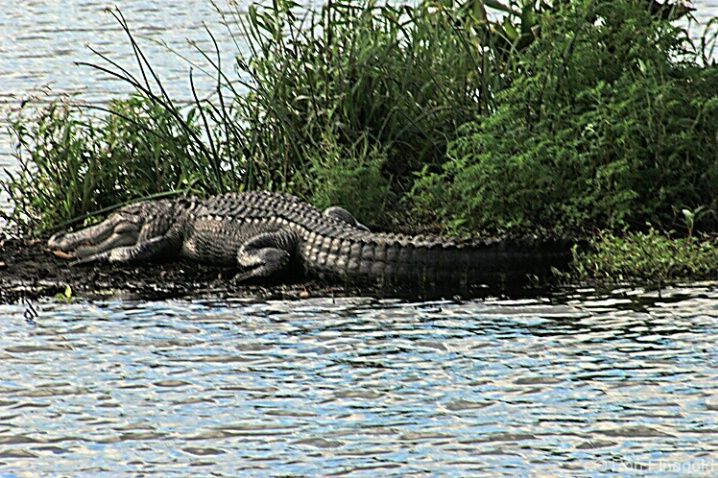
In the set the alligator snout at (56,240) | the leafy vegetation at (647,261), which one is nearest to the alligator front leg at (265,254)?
the alligator snout at (56,240)

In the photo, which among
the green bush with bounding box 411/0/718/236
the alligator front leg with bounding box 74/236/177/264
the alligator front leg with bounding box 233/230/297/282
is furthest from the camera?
the alligator front leg with bounding box 74/236/177/264

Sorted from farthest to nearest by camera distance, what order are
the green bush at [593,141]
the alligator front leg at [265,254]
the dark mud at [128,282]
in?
1. the green bush at [593,141]
2. the alligator front leg at [265,254]
3. the dark mud at [128,282]

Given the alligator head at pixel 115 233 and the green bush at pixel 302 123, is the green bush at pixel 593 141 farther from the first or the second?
the alligator head at pixel 115 233

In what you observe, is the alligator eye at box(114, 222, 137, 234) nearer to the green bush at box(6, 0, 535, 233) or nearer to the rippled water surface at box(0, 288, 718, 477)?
the green bush at box(6, 0, 535, 233)

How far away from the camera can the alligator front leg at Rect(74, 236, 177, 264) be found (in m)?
10.5

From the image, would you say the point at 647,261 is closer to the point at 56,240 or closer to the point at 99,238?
the point at 99,238

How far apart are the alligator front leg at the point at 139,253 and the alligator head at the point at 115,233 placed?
148mm

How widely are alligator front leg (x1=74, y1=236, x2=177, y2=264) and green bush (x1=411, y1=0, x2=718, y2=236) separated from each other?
6.11 feet

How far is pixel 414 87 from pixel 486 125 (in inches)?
52.7

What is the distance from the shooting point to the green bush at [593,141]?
10.1m

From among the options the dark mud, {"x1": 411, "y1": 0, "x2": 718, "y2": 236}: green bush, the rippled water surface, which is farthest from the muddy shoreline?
{"x1": 411, "y1": 0, "x2": 718, "y2": 236}: green bush

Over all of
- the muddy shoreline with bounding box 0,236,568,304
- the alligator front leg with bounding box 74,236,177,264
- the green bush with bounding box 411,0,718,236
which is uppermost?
the green bush with bounding box 411,0,718,236

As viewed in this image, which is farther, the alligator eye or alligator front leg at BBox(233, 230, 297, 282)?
the alligator eye

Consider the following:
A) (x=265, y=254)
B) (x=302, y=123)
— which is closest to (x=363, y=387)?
(x=265, y=254)
